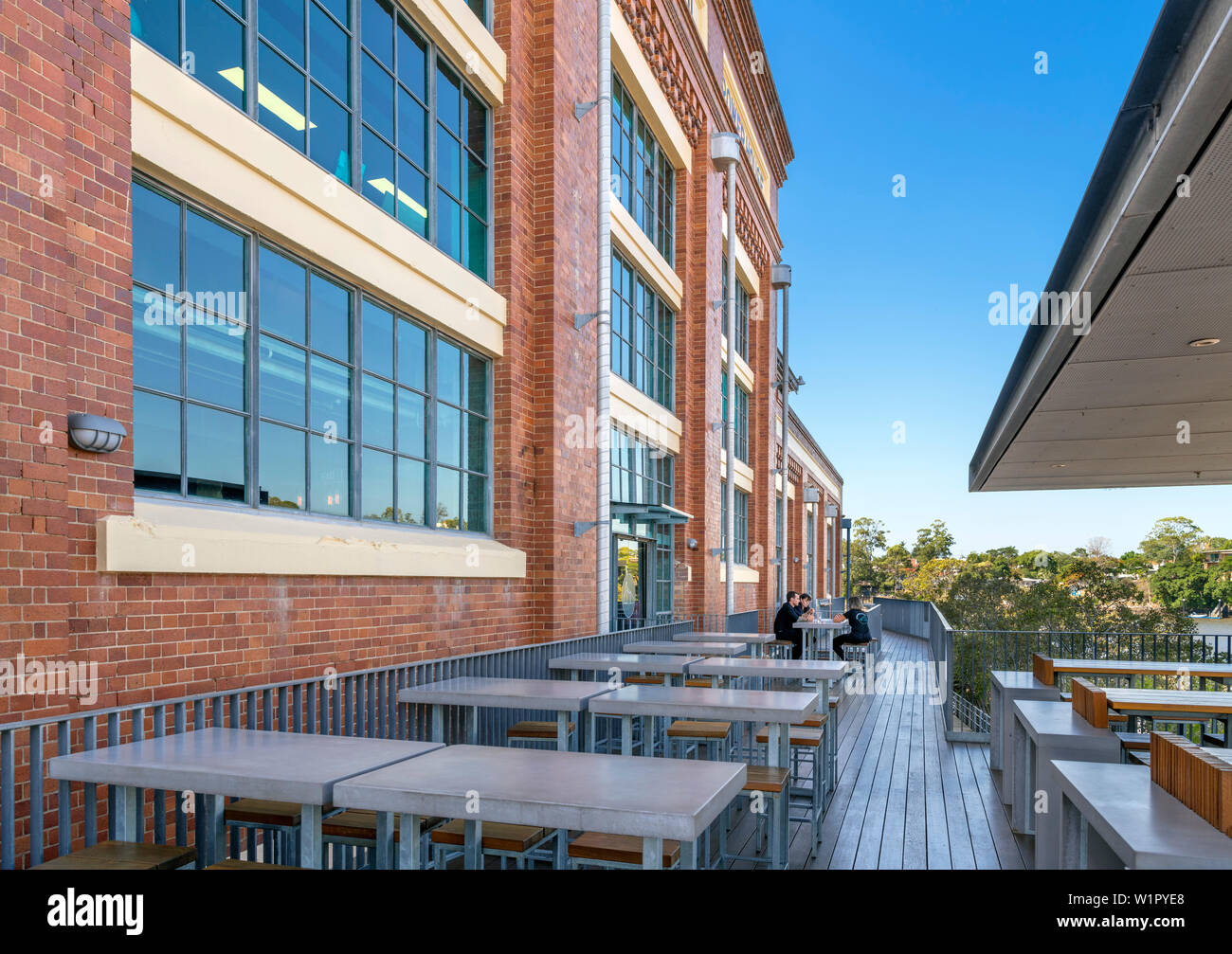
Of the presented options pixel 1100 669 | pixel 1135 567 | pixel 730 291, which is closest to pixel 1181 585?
pixel 1135 567

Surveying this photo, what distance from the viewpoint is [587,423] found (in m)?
10.9

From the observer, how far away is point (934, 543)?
66.8m

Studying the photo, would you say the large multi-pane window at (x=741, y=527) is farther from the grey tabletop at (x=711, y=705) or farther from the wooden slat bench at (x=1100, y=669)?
the grey tabletop at (x=711, y=705)

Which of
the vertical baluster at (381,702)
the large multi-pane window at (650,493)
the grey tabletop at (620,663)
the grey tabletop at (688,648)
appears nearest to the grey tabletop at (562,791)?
the vertical baluster at (381,702)

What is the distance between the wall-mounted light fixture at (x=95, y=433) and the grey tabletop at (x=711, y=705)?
2.98m

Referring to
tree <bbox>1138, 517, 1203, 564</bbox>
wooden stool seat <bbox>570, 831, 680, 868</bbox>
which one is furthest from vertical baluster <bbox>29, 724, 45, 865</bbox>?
tree <bbox>1138, 517, 1203, 564</bbox>

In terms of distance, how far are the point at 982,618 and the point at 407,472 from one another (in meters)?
14.6

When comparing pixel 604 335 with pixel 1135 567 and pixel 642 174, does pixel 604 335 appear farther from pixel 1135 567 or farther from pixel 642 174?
pixel 1135 567

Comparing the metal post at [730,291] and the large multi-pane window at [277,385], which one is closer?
the large multi-pane window at [277,385]

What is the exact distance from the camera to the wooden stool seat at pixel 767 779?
17.3 feet

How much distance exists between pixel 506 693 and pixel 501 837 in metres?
1.80
